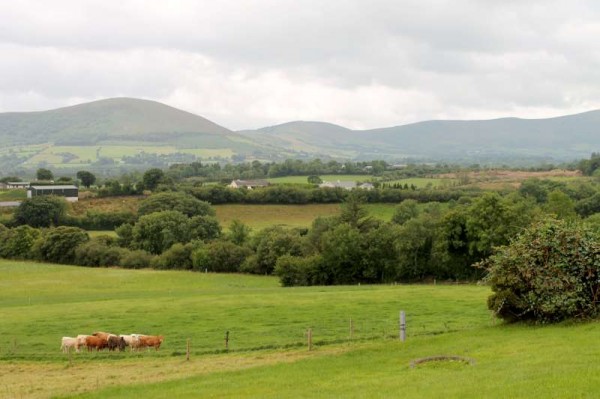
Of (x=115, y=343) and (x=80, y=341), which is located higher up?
(x=80, y=341)

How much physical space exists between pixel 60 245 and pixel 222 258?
2817 cm

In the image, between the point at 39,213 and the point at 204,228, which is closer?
the point at 204,228

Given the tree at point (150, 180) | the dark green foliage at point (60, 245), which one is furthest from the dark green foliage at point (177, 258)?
the tree at point (150, 180)

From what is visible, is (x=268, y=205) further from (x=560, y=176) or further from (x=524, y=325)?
(x=524, y=325)

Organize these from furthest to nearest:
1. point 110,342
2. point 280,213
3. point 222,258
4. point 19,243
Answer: point 280,213 → point 19,243 → point 222,258 → point 110,342

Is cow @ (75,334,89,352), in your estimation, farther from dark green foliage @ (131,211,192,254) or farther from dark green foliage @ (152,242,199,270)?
dark green foliage @ (131,211,192,254)

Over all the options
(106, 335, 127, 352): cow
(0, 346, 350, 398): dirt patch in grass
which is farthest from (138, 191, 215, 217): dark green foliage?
(0, 346, 350, 398): dirt patch in grass

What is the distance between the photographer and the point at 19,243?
113m

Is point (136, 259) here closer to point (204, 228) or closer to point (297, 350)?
point (204, 228)

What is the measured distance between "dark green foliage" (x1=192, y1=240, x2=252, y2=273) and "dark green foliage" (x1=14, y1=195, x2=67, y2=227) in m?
50.1

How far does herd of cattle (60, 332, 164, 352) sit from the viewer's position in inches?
1489

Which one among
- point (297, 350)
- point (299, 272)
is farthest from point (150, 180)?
point (297, 350)

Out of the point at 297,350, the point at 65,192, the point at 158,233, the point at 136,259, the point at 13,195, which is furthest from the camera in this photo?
the point at 13,195

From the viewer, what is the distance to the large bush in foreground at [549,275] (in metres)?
30.6
